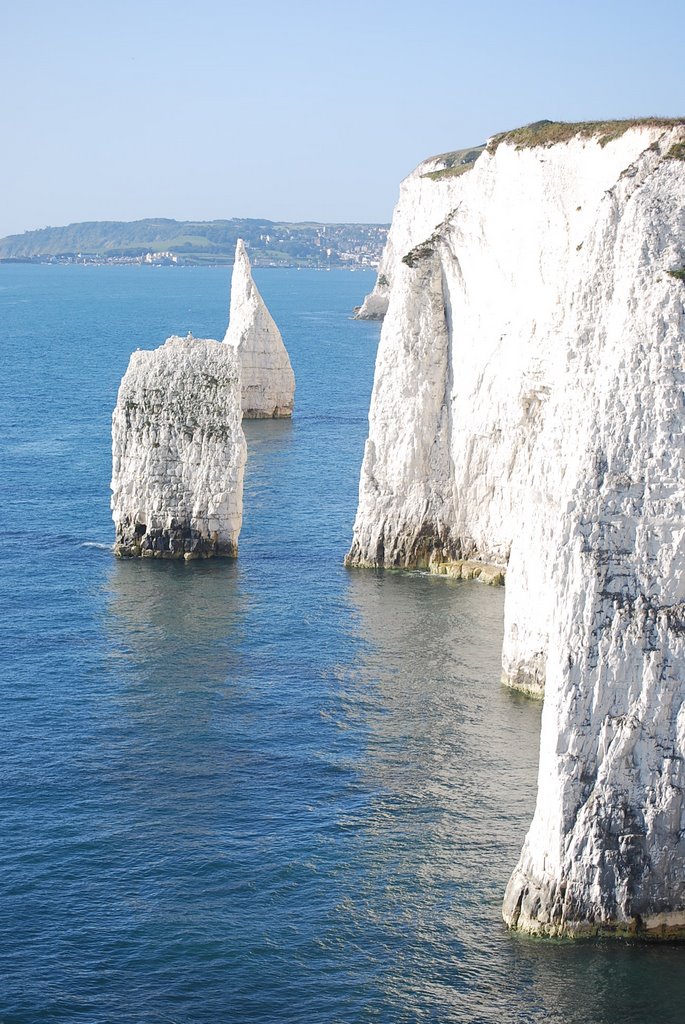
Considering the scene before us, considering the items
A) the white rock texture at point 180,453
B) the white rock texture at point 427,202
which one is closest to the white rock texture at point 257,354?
the white rock texture at point 427,202

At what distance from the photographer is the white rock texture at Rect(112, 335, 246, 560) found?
6247cm

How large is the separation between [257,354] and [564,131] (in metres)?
56.0

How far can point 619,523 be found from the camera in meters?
30.5

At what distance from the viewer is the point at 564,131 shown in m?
52.9

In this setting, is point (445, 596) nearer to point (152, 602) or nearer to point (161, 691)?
point (152, 602)

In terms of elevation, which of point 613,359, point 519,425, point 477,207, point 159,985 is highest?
point 477,207

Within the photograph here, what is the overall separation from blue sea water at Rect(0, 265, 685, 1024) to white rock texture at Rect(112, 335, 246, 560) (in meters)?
1.79

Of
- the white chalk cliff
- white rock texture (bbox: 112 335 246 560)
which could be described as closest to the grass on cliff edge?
the white chalk cliff

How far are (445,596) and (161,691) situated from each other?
15.4m

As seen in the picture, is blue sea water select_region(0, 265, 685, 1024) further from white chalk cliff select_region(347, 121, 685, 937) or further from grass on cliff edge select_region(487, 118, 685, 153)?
grass on cliff edge select_region(487, 118, 685, 153)

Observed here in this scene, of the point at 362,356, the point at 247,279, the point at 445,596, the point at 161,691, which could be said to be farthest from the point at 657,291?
the point at 362,356

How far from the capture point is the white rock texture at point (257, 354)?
106312 mm

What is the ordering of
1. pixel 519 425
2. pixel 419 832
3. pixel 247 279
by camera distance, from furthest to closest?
pixel 247 279 → pixel 519 425 → pixel 419 832

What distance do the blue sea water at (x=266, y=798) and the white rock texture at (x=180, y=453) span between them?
1.79m
